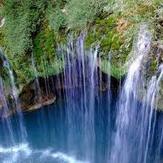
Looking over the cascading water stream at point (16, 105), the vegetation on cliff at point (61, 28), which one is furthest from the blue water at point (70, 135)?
the vegetation on cliff at point (61, 28)

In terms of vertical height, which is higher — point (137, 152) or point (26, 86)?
point (26, 86)

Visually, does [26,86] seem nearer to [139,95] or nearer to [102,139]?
[102,139]

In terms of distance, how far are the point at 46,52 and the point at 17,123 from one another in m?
2.44

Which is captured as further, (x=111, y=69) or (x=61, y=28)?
(x=61, y=28)

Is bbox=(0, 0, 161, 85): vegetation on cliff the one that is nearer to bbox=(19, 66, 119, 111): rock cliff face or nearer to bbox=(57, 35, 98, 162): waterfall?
bbox=(57, 35, 98, 162): waterfall

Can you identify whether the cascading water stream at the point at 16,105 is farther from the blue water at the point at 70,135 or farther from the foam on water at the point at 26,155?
the foam on water at the point at 26,155

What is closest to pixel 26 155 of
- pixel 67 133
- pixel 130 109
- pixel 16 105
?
pixel 67 133

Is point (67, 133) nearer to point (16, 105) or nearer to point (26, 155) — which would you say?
point (26, 155)

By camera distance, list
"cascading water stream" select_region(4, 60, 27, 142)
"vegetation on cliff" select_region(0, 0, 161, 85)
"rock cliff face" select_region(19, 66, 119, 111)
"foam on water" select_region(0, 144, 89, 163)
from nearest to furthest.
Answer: "vegetation on cliff" select_region(0, 0, 161, 85), "foam on water" select_region(0, 144, 89, 163), "cascading water stream" select_region(4, 60, 27, 142), "rock cliff face" select_region(19, 66, 119, 111)

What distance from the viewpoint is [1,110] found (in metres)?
13.3

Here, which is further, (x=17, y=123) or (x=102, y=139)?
(x=17, y=123)

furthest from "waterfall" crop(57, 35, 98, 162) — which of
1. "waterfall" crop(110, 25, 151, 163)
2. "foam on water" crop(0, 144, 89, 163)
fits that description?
"waterfall" crop(110, 25, 151, 163)

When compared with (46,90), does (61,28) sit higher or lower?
higher

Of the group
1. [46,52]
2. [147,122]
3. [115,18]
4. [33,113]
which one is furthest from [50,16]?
[147,122]
